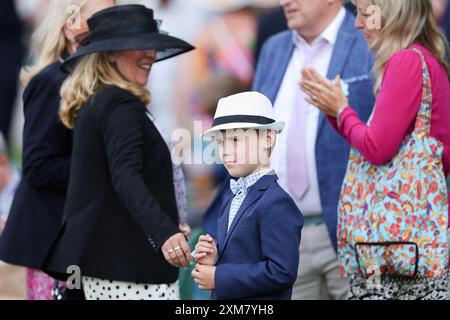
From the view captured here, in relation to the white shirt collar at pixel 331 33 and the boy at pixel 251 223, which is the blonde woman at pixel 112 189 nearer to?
the boy at pixel 251 223

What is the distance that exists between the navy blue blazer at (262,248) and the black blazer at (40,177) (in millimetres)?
1186

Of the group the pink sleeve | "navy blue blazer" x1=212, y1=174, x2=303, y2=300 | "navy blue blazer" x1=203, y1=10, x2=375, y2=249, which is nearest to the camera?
"navy blue blazer" x1=212, y1=174, x2=303, y2=300

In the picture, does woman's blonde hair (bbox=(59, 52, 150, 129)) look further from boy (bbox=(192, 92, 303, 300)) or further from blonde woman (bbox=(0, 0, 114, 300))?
Answer: boy (bbox=(192, 92, 303, 300))

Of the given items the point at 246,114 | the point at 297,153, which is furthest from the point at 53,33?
the point at 246,114

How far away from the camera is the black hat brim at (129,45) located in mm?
4160

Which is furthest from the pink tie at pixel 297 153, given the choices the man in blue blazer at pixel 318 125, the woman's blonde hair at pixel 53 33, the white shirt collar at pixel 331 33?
the woman's blonde hair at pixel 53 33

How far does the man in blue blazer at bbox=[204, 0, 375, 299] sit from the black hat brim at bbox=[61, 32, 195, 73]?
0.73m

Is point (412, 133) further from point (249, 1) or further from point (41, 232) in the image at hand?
point (249, 1)

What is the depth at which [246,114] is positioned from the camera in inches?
141

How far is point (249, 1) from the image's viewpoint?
27.5 feet

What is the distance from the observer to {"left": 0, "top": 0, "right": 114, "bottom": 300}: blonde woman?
4.50 meters

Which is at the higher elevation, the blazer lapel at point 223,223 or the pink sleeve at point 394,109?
the pink sleeve at point 394,109

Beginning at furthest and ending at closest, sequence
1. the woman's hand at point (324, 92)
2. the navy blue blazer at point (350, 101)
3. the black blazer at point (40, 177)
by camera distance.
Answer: the navy blue blazer at point (350, 101) → the black blazer at point (40, 177) → the woman's hand at point (324, 92)

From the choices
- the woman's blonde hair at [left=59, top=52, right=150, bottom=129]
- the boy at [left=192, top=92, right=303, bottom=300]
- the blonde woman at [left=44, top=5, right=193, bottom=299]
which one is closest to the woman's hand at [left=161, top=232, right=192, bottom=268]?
the boy at [left=192, top=92, right=303, bottom=300]
